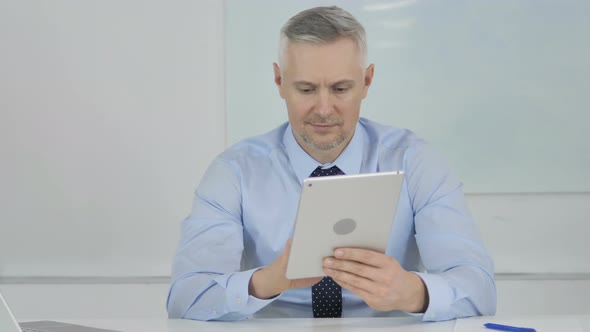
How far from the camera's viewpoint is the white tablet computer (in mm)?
1540

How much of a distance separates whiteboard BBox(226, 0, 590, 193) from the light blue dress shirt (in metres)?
1.57

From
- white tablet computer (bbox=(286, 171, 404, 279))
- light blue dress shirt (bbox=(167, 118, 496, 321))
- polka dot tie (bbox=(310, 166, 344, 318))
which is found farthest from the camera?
polka dot tie (bbox=(310, 166, 344, 318))

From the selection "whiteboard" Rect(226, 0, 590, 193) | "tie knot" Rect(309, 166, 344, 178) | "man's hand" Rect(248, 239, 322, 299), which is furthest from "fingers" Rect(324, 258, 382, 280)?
"whiteboard" Rect(226, 0, 590, 193)

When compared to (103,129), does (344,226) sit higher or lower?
higher

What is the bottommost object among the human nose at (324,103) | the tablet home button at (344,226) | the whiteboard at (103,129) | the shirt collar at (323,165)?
the whiteboard at (103,129)

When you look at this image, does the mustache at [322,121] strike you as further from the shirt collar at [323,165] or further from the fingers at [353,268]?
the fingers at [353,268]

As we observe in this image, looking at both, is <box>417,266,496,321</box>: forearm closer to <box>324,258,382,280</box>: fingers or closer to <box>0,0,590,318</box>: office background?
<box>324,258,382,280</box>: fingers

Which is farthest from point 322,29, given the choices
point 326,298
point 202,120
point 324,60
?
point 202,120

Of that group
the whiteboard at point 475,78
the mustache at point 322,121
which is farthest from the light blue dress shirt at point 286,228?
the whiteboard at point 475,78

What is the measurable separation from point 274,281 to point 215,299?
6.2 inches

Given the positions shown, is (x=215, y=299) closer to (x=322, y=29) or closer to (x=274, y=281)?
(x=274, y=281)

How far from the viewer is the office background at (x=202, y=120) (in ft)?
12.8

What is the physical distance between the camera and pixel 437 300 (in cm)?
180

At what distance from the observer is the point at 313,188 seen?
60.1 inches
